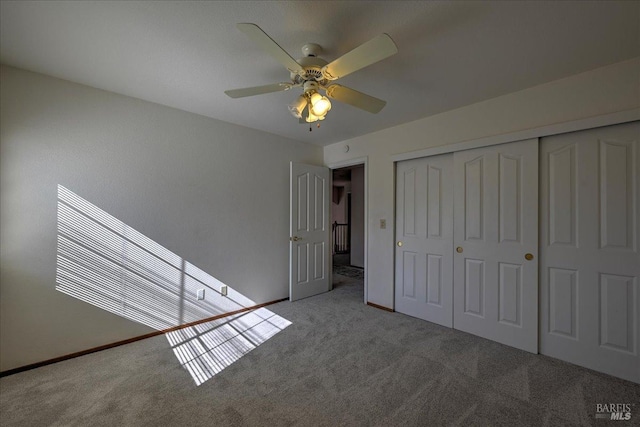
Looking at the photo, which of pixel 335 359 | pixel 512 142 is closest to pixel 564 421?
pixel 335 359

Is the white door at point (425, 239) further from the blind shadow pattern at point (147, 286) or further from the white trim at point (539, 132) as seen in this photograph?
the blind shadow pattern at point (147, 286)

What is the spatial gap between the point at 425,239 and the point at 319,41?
7.98 ft

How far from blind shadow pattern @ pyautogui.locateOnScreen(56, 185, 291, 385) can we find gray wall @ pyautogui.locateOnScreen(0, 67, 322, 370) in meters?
0.08

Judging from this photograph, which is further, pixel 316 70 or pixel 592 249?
pixel 592 249

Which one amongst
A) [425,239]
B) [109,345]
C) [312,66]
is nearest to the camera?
[312,66]

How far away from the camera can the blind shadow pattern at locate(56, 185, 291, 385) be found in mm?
2281

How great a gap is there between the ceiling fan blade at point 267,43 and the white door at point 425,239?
2.13m

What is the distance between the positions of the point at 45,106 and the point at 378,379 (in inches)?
139

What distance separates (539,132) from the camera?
7.61 feet

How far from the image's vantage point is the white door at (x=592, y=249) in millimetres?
1977

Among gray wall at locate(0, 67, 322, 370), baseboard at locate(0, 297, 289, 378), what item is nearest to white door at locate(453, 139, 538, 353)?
gray wall at locate(0, 67, 322, 370)

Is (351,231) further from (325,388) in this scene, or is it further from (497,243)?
(325,388)

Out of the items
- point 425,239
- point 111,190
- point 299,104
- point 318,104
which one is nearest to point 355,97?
point 318,104

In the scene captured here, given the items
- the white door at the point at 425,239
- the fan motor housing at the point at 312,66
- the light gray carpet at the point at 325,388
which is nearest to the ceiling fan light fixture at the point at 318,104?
the fan motor housing at the point at 312,66
